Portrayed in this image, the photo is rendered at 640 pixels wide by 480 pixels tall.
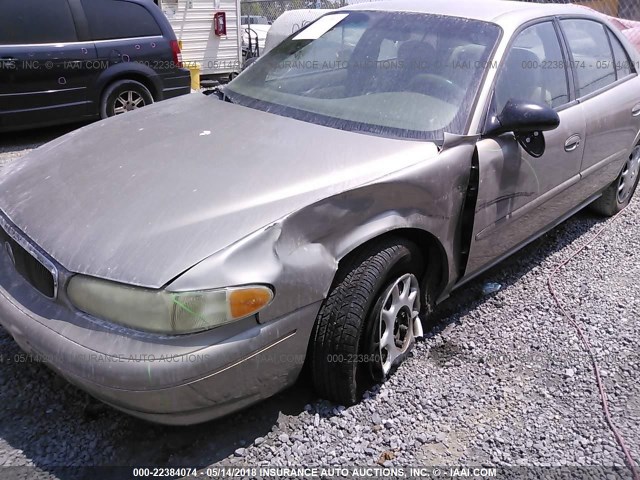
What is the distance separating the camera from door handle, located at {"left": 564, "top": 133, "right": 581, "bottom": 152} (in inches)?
136

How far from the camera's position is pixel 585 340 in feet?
10.4

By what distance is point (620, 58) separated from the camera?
438cm

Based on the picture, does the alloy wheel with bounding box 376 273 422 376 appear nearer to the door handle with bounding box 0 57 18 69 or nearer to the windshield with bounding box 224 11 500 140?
the windshield with bounding box 224 11 500 140

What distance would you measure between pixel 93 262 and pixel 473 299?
2311 millimetres

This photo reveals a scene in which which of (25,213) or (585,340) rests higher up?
(25,213)

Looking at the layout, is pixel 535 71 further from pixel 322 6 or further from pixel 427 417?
pixel 322 6

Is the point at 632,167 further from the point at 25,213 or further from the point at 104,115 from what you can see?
the point at 104,115

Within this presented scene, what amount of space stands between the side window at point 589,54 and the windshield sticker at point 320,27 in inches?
56.8

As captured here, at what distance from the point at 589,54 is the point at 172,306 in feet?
11.2

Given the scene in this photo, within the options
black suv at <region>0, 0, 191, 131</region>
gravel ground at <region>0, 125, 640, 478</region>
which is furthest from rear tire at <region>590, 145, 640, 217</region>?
black suv at <region>0, 0, 191, 131</region>

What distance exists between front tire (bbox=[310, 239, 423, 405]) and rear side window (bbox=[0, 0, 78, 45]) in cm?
559

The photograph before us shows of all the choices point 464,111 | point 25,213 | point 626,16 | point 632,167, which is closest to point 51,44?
point 25,213

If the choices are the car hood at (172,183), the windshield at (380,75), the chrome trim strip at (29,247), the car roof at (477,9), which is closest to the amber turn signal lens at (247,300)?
the car hood at (172,183)

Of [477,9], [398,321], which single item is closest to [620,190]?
[477,9]
